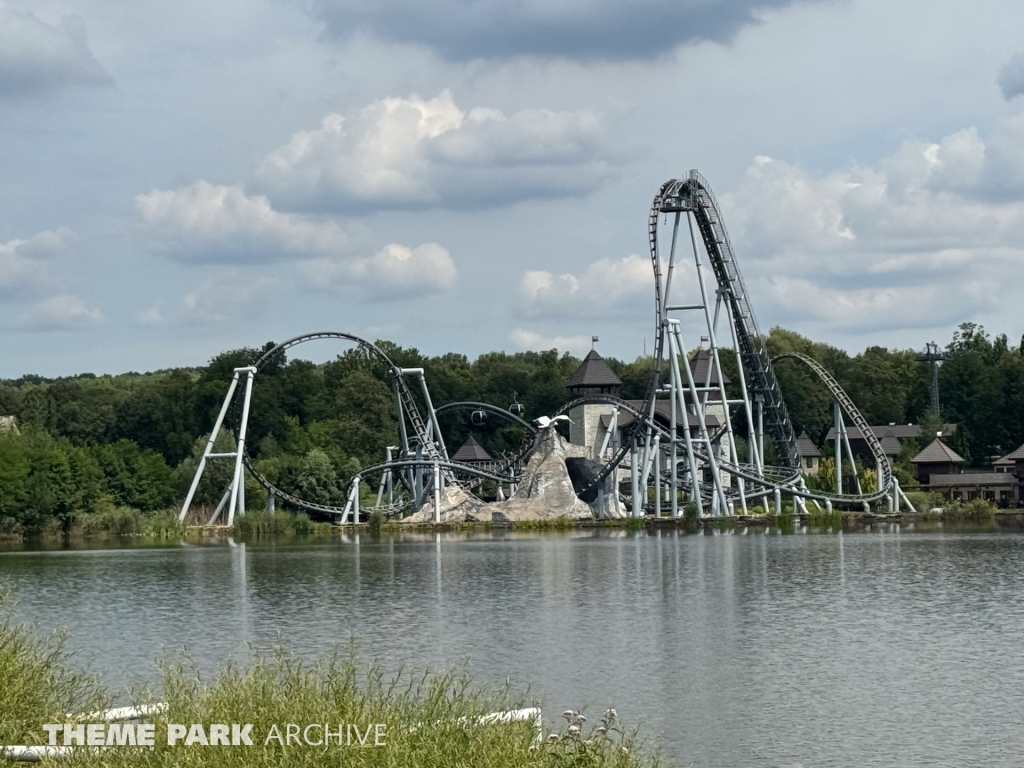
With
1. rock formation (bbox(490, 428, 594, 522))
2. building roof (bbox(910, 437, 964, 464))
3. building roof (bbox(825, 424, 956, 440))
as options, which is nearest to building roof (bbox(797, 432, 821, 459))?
building roof (bbox(825, 424, 956, 440))

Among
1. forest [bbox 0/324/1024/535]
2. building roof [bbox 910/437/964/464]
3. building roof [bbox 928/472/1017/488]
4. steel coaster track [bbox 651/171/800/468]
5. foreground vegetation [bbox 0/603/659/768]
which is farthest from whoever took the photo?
building roof [bbox 910/437/964/464]

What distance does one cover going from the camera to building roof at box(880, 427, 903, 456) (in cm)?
9150

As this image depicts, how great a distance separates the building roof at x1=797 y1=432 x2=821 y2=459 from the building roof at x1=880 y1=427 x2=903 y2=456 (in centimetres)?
460

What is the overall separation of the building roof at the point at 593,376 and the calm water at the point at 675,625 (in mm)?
30149

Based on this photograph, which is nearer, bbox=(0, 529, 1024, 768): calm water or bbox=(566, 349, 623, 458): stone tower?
bbox=(0, 529, 1024, 768): calm water

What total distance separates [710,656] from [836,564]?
1788 cm

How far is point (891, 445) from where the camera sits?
306 ft

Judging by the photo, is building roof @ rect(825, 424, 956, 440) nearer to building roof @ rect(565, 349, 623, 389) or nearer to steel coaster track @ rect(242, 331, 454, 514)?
building roof @ rect(565, 349, 623, 389)

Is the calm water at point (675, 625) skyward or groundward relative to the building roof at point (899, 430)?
groundward

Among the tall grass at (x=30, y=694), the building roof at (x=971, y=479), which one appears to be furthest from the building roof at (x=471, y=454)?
the tall grass at (x=30, y=694)

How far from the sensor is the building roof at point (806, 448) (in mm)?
89500

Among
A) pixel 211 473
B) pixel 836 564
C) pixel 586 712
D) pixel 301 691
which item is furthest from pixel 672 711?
pixel 211 473

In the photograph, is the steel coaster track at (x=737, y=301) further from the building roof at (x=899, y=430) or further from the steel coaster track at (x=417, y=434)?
the building roof at (x=899, y=430)

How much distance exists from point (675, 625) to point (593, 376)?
52.0 meters
